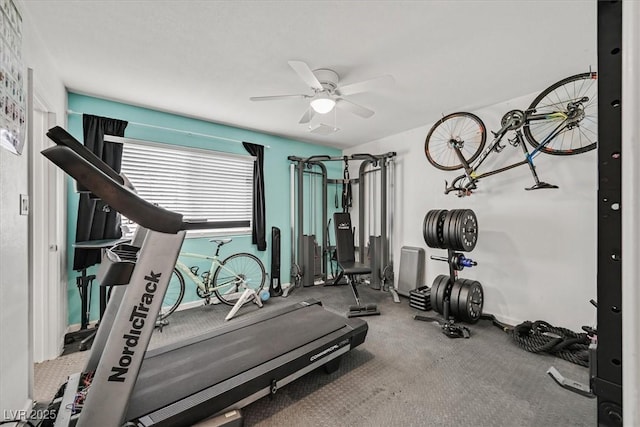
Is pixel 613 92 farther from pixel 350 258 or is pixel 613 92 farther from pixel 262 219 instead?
pixel 262 219

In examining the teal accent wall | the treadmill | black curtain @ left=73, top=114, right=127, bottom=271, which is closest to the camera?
the treadmill

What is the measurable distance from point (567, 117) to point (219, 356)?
3513 millimetres

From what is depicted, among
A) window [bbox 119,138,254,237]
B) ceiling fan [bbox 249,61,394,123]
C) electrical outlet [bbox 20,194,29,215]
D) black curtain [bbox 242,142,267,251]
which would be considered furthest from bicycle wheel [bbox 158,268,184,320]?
ceiling fan [bbox 249,61,394,123]

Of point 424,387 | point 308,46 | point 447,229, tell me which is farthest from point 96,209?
point 447,229

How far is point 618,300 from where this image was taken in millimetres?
470

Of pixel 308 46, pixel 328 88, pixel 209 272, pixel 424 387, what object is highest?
pixel 308 46

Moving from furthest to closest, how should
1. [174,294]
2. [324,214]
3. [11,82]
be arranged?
[324,214]
[174,294]
[11,82]

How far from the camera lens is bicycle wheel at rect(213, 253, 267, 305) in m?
3.71

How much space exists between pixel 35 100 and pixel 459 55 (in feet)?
11.0

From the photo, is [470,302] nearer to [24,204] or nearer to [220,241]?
[220,241]

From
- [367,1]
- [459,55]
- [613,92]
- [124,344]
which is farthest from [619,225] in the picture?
[459,55]

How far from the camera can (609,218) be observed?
483mm

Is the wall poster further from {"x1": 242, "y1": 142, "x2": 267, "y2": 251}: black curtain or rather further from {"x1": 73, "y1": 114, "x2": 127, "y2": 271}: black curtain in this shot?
{"x1": 242, "y1": 142, "x2": 267, "y2": 251}: black curtain

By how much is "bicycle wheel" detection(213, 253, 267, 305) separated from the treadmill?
1.39m
